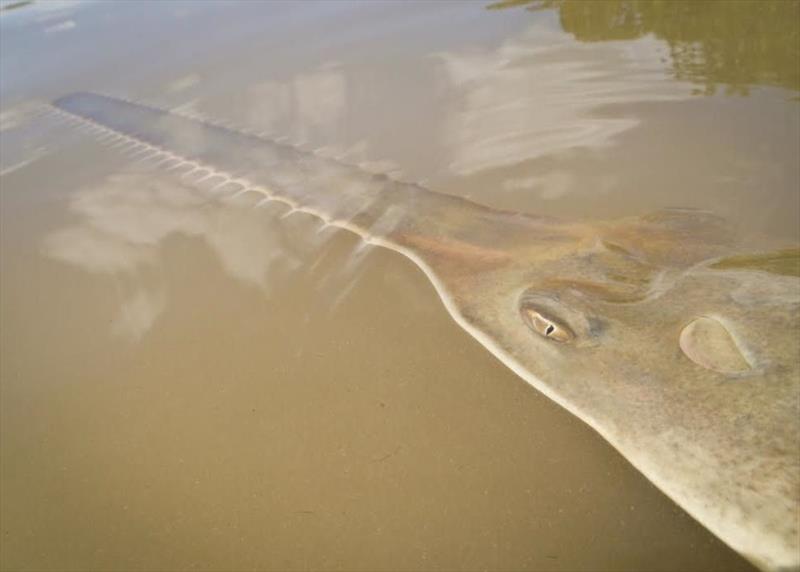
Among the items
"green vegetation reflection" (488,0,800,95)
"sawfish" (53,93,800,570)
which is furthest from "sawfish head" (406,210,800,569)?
"green vegetation reflection" (488,0,800,95)

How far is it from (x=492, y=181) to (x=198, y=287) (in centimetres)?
179

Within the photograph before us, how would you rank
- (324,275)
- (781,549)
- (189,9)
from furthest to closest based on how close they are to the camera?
(189,9) → (324,275) → (781,549)

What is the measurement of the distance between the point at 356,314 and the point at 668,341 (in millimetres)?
1273

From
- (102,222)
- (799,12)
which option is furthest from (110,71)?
(799,12)

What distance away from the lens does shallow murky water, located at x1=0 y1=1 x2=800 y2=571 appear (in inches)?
63.9

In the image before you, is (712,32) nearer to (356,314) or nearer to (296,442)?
(356,314)

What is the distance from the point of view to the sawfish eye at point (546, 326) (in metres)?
1.94

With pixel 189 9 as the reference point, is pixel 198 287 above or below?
below

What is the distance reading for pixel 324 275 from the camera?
8.68 ft

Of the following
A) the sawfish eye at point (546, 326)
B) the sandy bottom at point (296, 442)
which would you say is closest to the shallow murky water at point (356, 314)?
the sandy bottom at point (296, 442)

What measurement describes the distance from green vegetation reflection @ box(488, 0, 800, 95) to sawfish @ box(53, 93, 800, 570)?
168 centimetres

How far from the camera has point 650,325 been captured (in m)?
1.89

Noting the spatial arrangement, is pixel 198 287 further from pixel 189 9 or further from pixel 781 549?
pixel 189 9

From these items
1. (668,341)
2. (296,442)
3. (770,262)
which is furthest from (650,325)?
(296,442)
